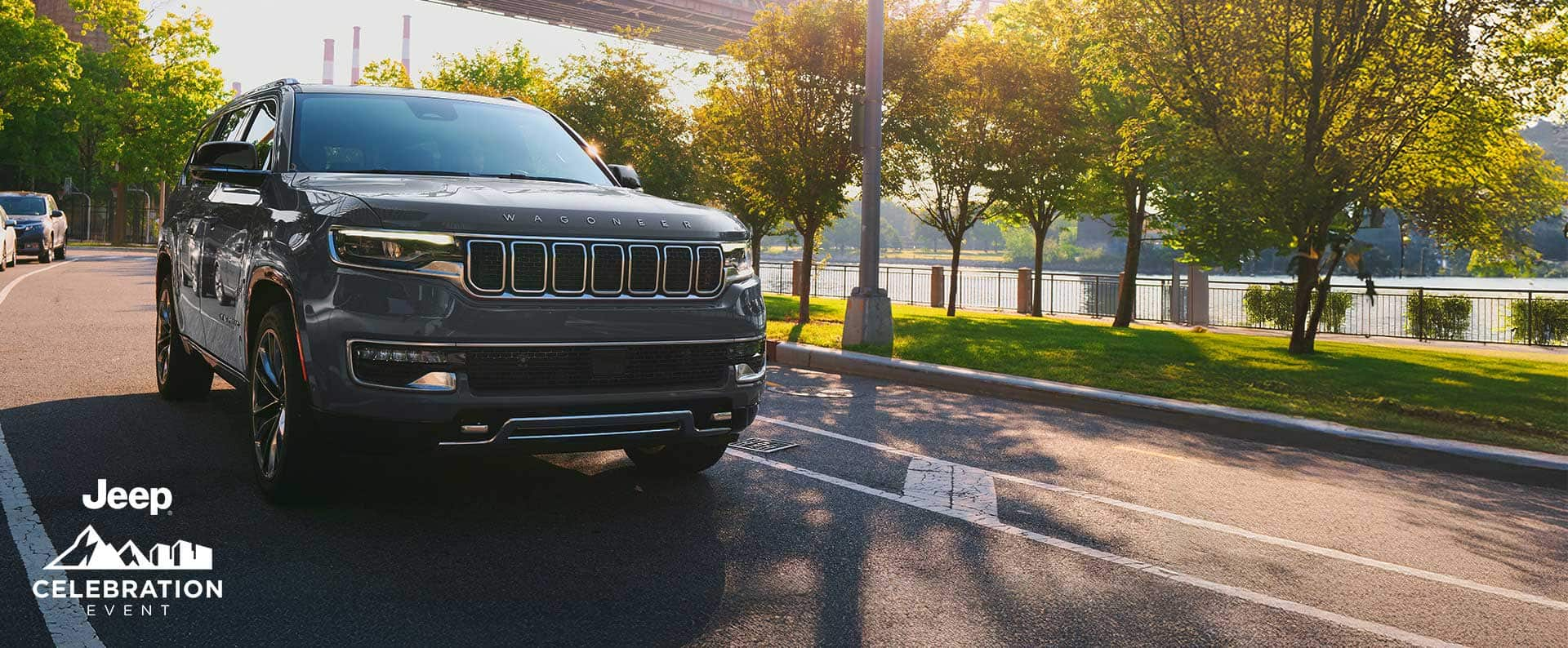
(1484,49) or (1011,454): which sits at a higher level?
(1484,49)

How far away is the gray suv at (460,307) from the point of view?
4.57 m

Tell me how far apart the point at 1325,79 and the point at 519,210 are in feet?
38.5

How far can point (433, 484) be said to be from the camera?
19.2 ft

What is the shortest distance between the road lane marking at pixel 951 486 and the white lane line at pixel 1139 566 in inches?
3.2

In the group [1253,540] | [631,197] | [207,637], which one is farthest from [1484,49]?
[207,637]

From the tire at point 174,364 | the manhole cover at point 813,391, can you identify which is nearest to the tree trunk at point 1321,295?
the manhole cover at point 813,391

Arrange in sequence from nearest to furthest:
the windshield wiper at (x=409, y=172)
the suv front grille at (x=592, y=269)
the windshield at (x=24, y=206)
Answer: the suv front grille at (x=592, y=269) → the windshield wiper at (x=409, y=172) → the windshield at (x=24, y=206)

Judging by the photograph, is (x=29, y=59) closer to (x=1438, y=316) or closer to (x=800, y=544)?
(x=1438, y=316)

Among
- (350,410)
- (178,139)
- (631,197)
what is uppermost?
(178,139)

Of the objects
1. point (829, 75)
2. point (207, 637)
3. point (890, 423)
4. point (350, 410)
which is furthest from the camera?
point (829, 75)

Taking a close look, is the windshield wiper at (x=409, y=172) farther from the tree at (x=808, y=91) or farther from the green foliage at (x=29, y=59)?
the green foliage at (x=29, y=59)

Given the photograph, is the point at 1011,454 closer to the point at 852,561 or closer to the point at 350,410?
the point at 852,561

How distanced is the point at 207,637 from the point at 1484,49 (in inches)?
576

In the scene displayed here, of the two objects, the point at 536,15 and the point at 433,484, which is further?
the point at 536,15
